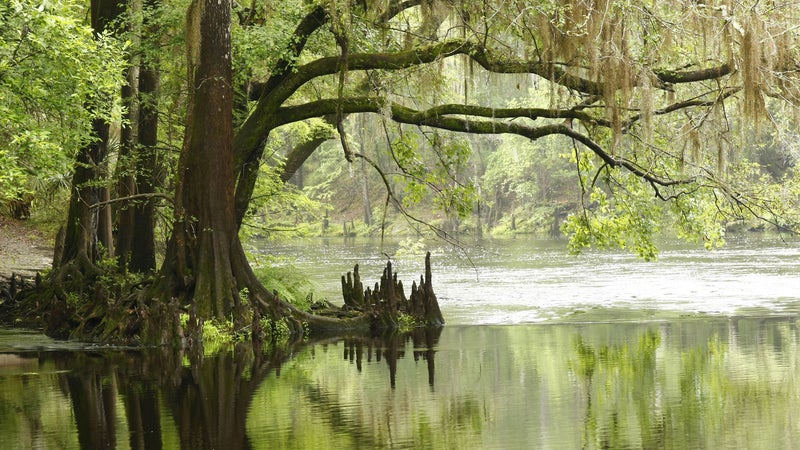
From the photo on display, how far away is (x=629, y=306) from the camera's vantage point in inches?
851

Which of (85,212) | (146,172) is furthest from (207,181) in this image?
(85,212)

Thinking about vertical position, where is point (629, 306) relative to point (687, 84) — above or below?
below

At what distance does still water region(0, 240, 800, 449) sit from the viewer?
844 centimetres

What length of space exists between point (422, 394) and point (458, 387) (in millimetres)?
570

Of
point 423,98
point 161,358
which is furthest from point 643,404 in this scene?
point 423,98

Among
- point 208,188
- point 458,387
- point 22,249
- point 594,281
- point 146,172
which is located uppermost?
point 146,172

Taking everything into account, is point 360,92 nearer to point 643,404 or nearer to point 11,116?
point 11,116

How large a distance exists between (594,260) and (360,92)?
18439 mm

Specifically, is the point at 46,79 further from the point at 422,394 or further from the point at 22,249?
the point at 22,249

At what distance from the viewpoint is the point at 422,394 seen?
418 inches

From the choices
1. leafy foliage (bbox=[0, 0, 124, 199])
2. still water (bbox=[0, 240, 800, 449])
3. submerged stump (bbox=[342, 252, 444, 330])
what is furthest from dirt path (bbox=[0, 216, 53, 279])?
leafy foliage (bbox=[0, 0, 124, 199])

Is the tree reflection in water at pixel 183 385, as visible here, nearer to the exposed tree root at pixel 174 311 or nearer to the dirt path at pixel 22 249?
the exposed tree root at pixel 174 311

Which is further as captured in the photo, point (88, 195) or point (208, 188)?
point (88, 195)

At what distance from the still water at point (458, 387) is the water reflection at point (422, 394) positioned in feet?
0.08
